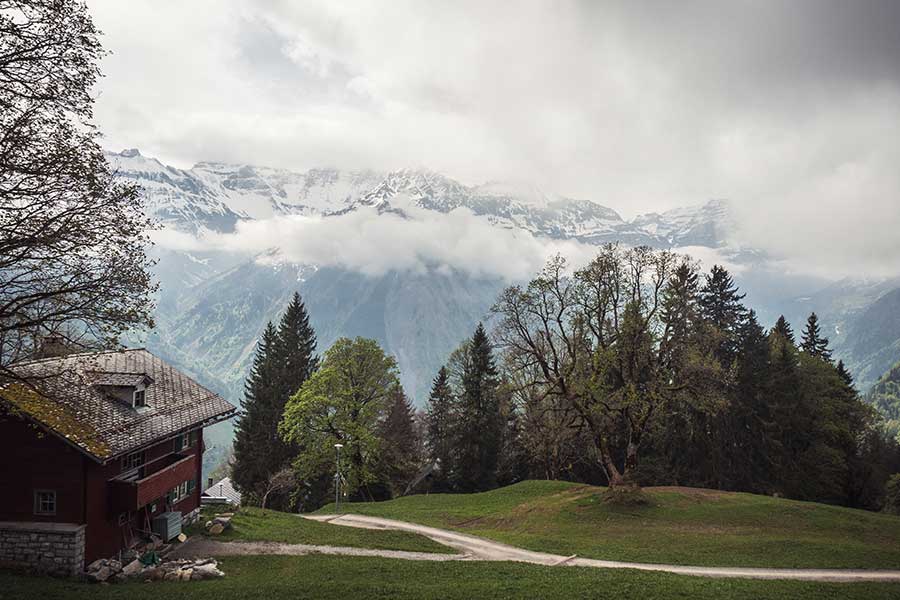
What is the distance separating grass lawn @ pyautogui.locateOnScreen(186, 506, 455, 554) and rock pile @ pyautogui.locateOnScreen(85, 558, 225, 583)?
5200 millimetres

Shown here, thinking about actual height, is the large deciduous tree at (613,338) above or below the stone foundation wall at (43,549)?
above

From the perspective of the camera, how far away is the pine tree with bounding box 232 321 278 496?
2494 inches

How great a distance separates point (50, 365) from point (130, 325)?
11.5m

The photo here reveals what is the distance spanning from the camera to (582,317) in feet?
121

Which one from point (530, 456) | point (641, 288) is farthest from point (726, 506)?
point (530, 456)

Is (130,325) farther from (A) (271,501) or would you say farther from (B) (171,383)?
(A) (271,501)

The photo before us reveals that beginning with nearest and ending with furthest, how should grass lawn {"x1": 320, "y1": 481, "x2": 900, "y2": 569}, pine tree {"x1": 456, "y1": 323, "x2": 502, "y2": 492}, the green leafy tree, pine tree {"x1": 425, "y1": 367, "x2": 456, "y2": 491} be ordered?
grass lawn {"x1": 320, "y1": 481, "x2": 900, "y2": 569} → the green leafy tree → pine tree {"x1": 456, "y1": 323, "x2": 502, "y2": 492} → pine tree {"x1": 425, "y1": 367, "x2": 456, "y2": 491}

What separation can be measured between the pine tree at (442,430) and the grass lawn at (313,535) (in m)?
30.4

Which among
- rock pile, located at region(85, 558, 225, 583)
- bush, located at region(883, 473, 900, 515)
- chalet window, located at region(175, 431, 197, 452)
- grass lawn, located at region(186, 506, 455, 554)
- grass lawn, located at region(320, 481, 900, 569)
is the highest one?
chalet window, located at region(175, 431, 197, 452)

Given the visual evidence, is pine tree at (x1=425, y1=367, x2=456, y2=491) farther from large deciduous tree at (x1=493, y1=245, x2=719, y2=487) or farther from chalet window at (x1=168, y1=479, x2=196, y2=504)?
chalet window at (x1=168, y1=479, x2=196, y2=504)

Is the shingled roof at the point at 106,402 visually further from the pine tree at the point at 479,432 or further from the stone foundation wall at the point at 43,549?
the pine tree at the point at 479,432

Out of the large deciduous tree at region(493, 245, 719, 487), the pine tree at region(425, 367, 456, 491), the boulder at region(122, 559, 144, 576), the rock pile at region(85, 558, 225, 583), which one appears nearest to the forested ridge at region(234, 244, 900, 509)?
the large deciduous tree at region(493, 245, 719, 487)

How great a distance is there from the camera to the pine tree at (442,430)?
210 ft

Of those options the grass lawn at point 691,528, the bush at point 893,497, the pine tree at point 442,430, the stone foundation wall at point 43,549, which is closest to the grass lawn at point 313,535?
the grass lawn at point 691,528
